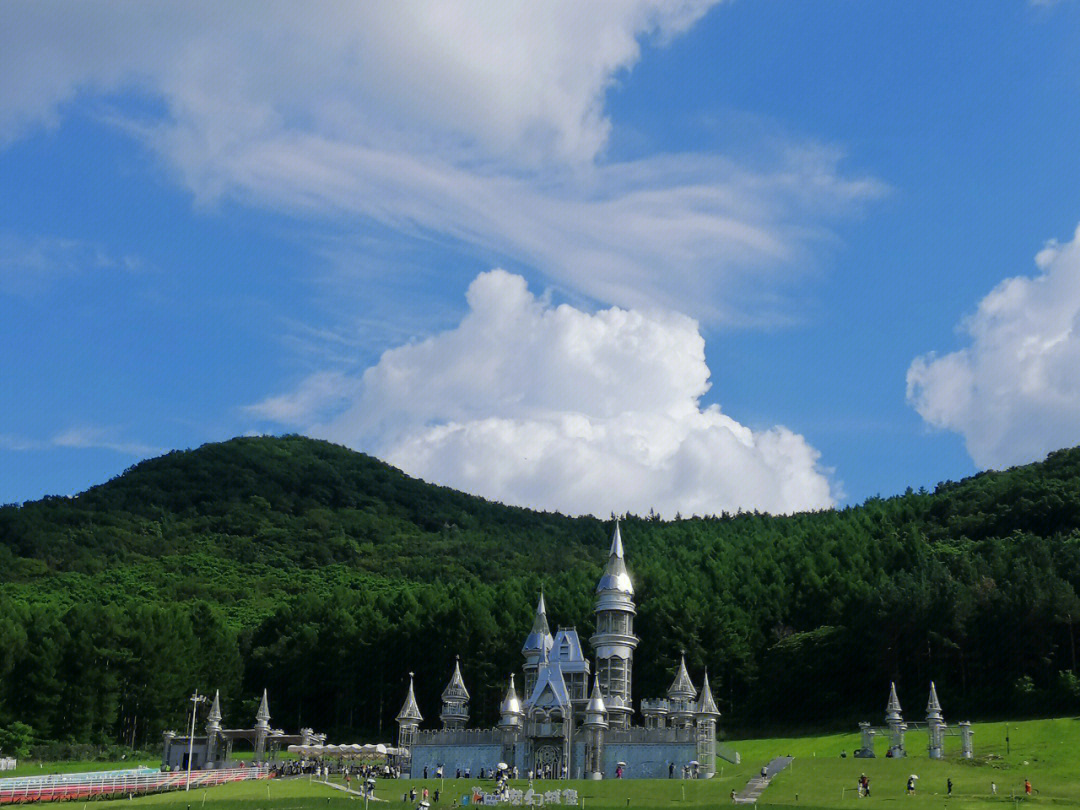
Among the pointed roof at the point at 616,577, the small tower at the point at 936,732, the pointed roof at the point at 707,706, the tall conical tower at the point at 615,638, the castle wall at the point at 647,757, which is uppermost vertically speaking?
the pointed roof at the point at 616,577

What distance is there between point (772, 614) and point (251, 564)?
76.0 meters

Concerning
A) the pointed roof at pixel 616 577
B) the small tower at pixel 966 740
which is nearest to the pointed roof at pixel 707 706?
the pointed roof at pixel 616 577

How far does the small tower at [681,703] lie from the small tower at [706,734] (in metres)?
0.47

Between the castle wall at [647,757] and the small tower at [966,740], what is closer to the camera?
the small tower at [966,740]

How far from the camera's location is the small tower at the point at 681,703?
73875mm

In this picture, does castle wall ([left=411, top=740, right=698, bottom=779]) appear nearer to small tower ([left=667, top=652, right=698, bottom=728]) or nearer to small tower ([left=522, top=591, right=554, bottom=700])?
small tower ([left=667, top=652, right=698, bottom=728])

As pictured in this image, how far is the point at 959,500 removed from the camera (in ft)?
423

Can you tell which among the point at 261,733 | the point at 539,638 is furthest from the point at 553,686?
the point at 261,733

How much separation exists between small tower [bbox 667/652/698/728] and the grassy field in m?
3.04

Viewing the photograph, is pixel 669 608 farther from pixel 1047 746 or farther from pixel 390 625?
pixel 1047 746

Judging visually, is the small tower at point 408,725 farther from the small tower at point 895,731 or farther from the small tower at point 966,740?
the small tower at point 966,740

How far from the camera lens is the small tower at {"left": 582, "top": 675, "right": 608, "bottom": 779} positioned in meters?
69.6

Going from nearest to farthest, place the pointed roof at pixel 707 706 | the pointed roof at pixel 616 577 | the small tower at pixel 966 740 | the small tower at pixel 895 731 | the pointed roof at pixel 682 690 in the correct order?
the small tower at pixel 966 740, the small tower at pixel 895 731, the pointed roof at pixel 707 706, the pointed roof at pixel 682 690, the pointed roof at pixel 616 577

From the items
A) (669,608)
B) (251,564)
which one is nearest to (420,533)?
(251,564)
